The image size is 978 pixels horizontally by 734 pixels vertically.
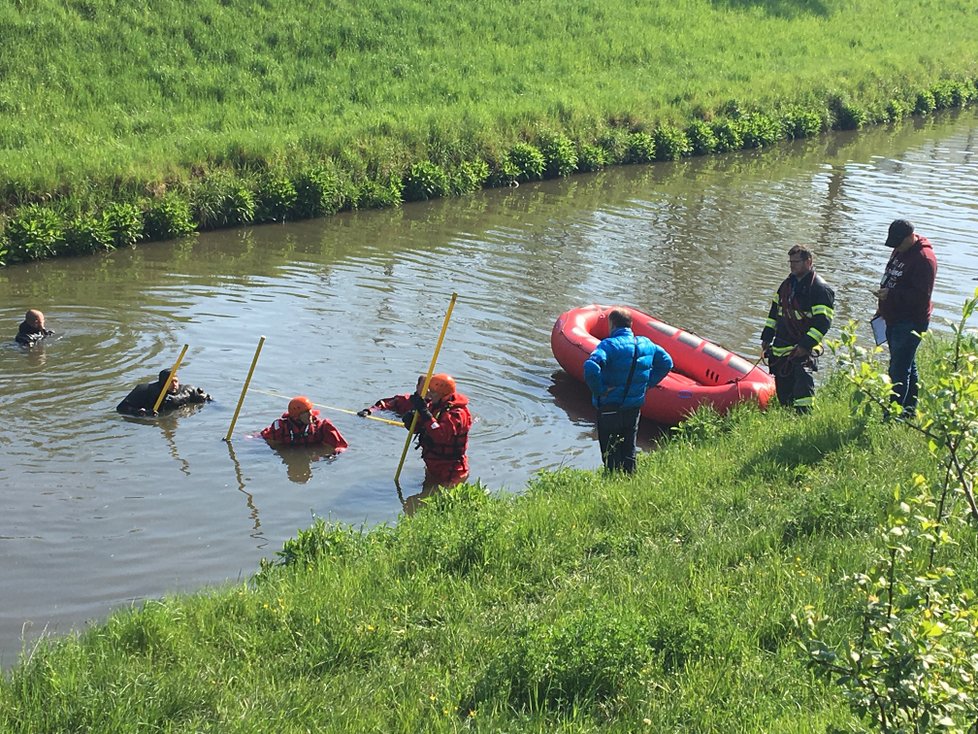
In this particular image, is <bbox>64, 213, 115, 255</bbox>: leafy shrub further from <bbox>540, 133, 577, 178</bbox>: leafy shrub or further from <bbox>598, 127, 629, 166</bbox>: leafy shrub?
<bbox>598, 127, 629, 166</bbox>: leafy shrub

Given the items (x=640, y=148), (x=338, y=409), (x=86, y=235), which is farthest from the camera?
(x=640, y=148)

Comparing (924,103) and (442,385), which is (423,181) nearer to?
(442,385)

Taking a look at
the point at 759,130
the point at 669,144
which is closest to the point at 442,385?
the point at 669,144

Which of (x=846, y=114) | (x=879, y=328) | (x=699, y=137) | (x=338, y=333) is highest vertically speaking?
(x=879, y=328)

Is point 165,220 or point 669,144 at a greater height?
point 669,144

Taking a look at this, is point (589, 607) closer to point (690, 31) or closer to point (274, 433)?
point (274, 433)

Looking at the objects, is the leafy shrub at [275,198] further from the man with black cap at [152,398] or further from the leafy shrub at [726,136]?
the leafy shrub at [726,136]

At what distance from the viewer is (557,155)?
2714 centimetres

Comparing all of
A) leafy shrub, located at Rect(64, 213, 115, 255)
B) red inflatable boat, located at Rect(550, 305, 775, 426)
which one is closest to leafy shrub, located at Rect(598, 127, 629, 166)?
leafy shrub, located at Rect(64, 213, 115, 255)

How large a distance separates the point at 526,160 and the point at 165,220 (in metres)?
9.68

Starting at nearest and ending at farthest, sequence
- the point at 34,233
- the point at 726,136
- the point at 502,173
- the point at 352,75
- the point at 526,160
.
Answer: the point at 34,233
the point at 502,173
the point at 526,160
the point at 352,75
the point at 726,136

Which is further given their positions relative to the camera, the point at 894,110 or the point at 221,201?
the point at 894,110

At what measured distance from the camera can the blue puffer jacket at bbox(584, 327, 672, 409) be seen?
949 cm

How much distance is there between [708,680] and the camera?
5.52 metres
